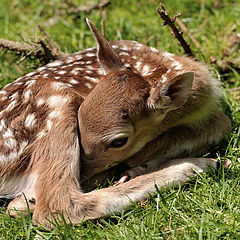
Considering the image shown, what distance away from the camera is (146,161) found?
13.4 ft

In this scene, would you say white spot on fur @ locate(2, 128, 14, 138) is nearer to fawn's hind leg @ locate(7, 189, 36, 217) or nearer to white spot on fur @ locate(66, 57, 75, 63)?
fawn's hind leg @ locate(7, 189, 36, 217)

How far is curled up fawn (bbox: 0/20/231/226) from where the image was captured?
3553mm

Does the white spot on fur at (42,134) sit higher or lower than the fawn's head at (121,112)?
higher

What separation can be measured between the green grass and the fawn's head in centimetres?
51

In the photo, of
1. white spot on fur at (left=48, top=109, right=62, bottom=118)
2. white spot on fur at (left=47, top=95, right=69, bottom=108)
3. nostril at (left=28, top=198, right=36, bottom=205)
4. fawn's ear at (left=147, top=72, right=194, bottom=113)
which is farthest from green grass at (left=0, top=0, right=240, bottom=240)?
white spot on fur at (left=47, top=95, right=69, bottom=108)

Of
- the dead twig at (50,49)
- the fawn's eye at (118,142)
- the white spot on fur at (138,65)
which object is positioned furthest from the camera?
the dead twig at (50,49)

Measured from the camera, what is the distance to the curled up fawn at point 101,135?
3.55 m

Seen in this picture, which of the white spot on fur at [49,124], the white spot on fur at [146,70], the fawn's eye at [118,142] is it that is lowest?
the fawn's eye at [118,142]

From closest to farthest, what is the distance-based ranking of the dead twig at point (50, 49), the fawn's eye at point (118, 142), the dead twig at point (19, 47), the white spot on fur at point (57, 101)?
the fawn's eye at point (118, 142)
the white spot on fur at point (57, 101)
the dead twig at point (19, 47)
the dead twig at point (50, 49)

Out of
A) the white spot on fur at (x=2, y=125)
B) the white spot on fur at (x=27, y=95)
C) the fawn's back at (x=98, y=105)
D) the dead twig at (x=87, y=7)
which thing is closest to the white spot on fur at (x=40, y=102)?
the fawn's back at (x=98, y=105)

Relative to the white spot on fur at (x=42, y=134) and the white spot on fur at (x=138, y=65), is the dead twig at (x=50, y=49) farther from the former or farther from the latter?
the white spot on fur at (x=42, y=134)

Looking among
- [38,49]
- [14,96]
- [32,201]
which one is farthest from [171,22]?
[32,201]

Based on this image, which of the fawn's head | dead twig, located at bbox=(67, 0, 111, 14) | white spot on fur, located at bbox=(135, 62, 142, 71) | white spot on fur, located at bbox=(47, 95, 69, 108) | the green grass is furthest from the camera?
dead twig, located at bbox=(67, 0, 111, 14)

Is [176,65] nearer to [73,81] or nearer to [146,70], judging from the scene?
[146,70]
